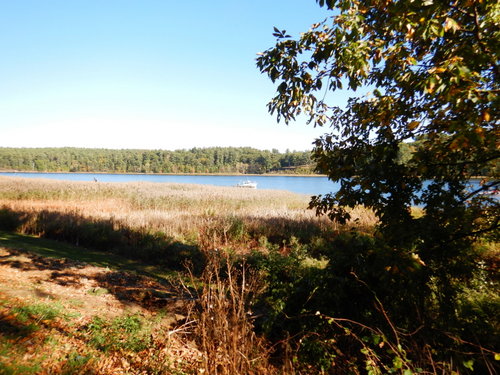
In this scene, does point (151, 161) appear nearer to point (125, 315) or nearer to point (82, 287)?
point (82, 287)

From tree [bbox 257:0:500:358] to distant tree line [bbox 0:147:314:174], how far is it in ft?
419

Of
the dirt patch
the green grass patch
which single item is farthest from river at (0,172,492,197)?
the dirt patch

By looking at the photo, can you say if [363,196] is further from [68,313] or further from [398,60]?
[68,313]

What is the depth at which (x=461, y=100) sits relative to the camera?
2.53m

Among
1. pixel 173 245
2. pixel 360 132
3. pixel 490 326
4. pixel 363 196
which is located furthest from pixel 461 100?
pixel 173 245

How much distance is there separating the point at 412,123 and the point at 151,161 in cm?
17016

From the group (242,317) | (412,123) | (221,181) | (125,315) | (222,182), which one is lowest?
(221,181)

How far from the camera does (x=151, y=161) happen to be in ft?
525

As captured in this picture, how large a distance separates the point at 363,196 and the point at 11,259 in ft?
26.5

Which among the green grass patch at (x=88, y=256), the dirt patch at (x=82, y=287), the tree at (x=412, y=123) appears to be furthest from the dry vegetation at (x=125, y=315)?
the tree at (x=412, y=123)

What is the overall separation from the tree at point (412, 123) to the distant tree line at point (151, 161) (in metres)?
128

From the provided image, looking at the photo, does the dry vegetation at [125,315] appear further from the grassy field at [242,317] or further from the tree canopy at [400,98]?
the tree canopy at [400,98]

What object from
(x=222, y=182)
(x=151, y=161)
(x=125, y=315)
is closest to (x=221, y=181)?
(x=222, y=182)

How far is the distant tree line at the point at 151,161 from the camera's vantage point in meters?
134
